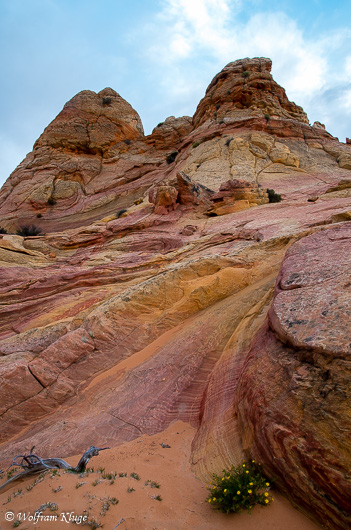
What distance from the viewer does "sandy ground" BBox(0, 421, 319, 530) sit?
3.30m

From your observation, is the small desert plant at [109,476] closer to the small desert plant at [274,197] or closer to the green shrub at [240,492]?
the green shrub at [240,492]

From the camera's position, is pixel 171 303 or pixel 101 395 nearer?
pixel 101 395

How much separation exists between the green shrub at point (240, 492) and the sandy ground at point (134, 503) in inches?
3.2

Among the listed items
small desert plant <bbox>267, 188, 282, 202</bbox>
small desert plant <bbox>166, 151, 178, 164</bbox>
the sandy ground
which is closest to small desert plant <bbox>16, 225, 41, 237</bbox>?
small desert plant <bbox>166, 151, 178, 164</bbox>

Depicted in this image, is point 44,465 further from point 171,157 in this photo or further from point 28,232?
point 171,157

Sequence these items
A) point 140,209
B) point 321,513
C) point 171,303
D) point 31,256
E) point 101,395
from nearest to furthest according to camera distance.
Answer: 1. point 321,513
2. point 101,395
3. point 171,303
4. point 31,256
5. point 140,209

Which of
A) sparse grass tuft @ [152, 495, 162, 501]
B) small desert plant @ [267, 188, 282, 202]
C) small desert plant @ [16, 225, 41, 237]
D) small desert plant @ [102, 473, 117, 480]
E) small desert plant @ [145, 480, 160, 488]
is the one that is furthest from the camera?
small desert plant @ [16, 225, 41, 237]

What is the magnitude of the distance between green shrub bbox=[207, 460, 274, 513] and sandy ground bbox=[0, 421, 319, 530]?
83 mm

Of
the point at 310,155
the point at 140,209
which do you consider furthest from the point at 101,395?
the point at 310,155

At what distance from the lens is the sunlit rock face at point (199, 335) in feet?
11.9

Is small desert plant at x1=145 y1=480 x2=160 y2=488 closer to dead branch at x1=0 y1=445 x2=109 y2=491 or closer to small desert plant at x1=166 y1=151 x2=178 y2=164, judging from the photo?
dead branch at x1=0 y1=445 x2=109 y2=491

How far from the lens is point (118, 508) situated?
11.6 feet

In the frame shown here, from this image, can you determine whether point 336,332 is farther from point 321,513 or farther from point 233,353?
point 233,353

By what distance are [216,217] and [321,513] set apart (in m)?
16.0
